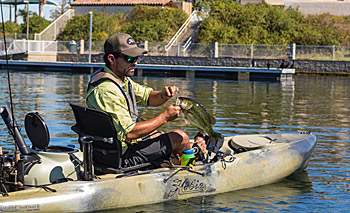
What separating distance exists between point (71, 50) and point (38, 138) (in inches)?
1549

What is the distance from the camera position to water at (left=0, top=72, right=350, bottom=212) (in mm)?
7727

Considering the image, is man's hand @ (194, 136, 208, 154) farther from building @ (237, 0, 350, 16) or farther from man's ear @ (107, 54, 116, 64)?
building @ (237, 0, 350, 16)

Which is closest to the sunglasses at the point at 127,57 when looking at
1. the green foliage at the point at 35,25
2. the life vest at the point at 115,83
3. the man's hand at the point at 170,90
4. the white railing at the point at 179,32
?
the life vest at the point at 115,83

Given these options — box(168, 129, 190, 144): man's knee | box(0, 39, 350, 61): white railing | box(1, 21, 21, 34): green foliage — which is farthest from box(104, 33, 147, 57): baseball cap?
box(1, 21, 21, 34): green foliage

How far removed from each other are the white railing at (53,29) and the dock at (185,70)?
999 centimetres

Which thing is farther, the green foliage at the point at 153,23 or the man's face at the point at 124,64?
the green foliage at the point at 153,23

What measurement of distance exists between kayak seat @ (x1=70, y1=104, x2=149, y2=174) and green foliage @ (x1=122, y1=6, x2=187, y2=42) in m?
39.6

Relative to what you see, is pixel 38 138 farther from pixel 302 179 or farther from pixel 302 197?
pixel 302 179

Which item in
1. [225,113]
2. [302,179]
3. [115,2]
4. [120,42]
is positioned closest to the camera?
[120,42]

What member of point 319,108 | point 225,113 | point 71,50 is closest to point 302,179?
point 225,113

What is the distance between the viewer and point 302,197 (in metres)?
8.19

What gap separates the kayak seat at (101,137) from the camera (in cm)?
651

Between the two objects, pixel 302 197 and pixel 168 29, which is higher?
pixel 168 29

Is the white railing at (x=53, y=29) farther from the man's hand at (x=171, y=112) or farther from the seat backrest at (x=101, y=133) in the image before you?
the man's hand at (x=171, y=112)
